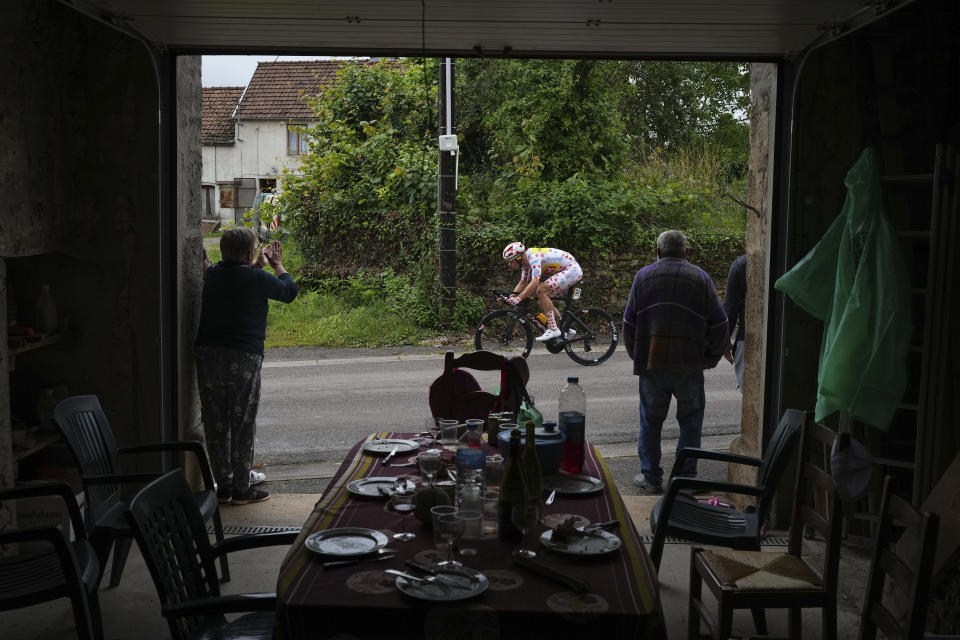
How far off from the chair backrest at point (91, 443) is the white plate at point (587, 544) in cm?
206

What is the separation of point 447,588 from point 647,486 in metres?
3.54

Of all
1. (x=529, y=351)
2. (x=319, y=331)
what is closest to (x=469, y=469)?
(x=529, y=351)

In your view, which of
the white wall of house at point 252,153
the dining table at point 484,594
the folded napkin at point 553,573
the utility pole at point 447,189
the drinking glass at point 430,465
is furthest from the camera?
Result: the white wall of house at point 252,153

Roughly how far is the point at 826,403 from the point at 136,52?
156 inches

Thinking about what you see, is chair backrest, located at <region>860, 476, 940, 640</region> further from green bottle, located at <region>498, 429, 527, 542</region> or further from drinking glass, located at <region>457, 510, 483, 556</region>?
drinking glass, located at <region>457, 510, 483, 556</region>

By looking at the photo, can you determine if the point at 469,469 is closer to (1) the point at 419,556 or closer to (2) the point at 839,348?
(1) the point at 419,556

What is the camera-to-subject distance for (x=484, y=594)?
6.99ft

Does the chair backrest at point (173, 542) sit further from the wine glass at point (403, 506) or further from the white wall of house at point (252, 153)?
the white wall of house at point (252, 153)

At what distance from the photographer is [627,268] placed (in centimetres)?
1305

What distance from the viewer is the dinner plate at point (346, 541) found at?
238 centimetres

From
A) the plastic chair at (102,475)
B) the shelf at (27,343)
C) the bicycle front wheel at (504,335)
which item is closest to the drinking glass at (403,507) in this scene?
the plastic chair at (102,475)

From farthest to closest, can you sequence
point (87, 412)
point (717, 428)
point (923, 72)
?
point (717, 428) < point (923, 72) < point (87, 412)

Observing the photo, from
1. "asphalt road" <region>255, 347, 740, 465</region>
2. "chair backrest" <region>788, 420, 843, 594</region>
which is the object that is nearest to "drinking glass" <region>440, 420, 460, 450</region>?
"chair backrest" <region>788, 420, 843, 594</region>

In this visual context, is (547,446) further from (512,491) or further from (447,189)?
(447,189)
